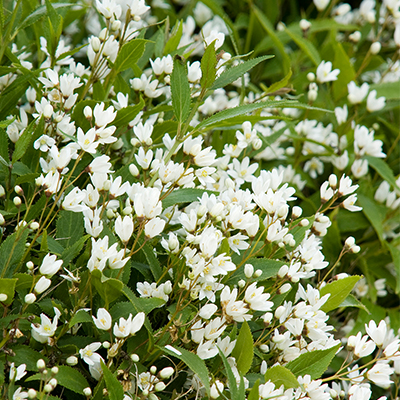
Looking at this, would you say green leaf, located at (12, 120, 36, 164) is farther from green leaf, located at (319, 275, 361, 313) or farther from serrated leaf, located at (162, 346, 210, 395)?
green leaf, located at (319, 275, 361, 313)

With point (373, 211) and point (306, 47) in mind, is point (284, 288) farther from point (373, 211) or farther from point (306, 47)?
point (306, 47)

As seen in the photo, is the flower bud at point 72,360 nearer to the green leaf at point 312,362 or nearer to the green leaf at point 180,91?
the green leaf at point 312,362

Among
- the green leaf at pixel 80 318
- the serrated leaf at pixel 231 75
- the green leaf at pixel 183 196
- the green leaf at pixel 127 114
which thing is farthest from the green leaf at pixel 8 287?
the serrated leaf at pixel 231 75

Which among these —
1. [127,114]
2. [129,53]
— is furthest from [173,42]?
[127,114]

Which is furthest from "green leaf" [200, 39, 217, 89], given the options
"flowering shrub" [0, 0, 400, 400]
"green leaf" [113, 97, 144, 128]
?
"green leaf" [113, 97, 144, 128]

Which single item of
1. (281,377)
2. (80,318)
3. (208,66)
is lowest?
(281,377)
